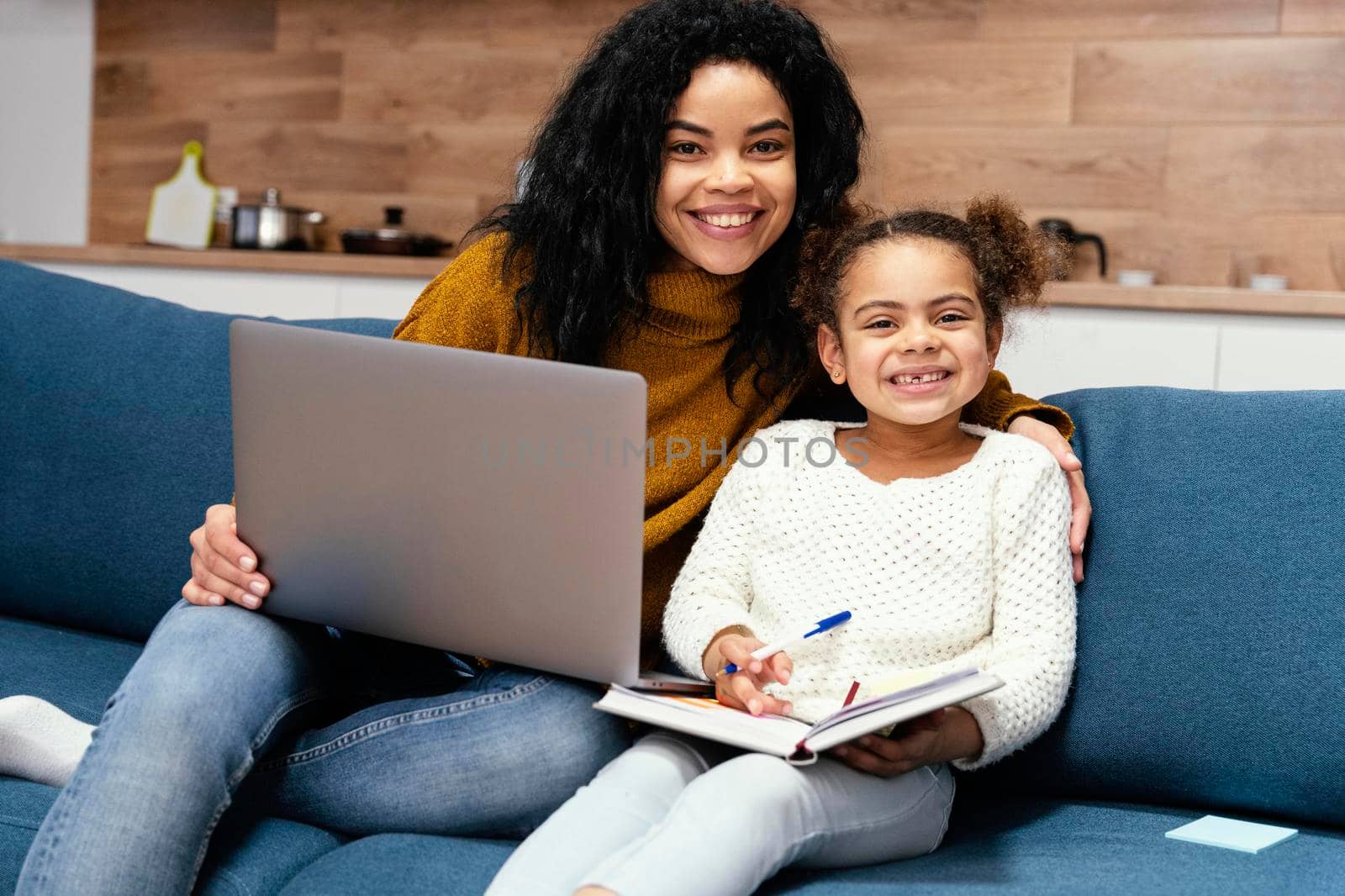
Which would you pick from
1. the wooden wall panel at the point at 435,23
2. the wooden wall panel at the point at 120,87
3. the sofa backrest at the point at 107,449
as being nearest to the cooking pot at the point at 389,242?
the wooden wall panel at the point at 435,23

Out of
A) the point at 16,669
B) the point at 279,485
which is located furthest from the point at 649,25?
the point at 16,669

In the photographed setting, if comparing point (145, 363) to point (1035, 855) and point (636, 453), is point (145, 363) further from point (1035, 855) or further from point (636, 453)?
point (1035, 855)

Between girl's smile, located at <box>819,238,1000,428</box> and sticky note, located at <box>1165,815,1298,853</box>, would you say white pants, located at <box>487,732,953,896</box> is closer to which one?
sticky note, located at <box>1165,815,1298,853</box>

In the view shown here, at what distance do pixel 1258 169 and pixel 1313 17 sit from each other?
320 mm

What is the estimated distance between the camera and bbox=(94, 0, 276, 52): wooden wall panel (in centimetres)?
359

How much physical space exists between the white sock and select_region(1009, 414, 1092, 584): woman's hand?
102 centimetres

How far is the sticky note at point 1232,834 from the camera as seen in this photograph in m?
1.24

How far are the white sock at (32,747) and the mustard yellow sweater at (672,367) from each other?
553 millimetres

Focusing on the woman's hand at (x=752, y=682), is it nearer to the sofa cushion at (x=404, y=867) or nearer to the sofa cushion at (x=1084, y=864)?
the sofa cushion at (x=1084, y=864)

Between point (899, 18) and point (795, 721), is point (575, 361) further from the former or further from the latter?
point (899, 18)

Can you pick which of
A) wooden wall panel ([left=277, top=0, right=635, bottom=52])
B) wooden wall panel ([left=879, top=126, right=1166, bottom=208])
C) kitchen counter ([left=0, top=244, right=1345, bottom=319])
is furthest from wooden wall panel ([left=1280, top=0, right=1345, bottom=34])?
wooden wall panel ([left=277, top=0, right=635, bottom=52])

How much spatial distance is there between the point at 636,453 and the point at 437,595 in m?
0.26

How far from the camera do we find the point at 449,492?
3.80 ft

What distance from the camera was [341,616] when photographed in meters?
1.27
